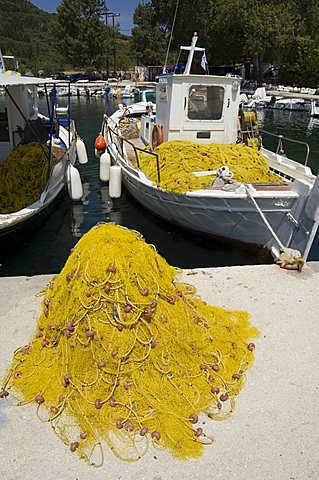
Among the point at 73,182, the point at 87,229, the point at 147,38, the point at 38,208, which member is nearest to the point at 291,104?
the point at 73,182

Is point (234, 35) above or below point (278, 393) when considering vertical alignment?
above

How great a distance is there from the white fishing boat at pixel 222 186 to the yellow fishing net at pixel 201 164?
0.08 meters

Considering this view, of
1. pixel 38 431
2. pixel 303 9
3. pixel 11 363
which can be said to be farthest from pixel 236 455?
pixel 303 9

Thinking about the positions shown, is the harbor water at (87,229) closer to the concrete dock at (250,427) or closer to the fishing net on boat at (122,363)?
the concrete dock at (250,427)

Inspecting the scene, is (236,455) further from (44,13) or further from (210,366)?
(44,13)

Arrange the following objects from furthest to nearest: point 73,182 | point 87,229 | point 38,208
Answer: point 73,182
point 87,229
point 38,208

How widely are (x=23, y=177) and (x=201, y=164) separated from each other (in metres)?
3.71

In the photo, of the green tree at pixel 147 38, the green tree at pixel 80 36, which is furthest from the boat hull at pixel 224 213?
the green tree at pixel 80 36

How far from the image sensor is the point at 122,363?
3.30 m

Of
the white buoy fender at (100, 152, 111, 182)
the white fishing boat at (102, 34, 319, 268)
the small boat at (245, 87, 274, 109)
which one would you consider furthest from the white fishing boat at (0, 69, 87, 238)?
the small boat at (245, 87, 274, 109)

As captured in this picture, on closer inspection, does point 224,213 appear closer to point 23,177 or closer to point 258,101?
point 23,177

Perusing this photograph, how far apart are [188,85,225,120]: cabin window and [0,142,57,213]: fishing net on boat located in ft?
11.5

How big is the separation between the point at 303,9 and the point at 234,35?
990 centimetres

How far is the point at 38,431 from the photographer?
3.09 meters
